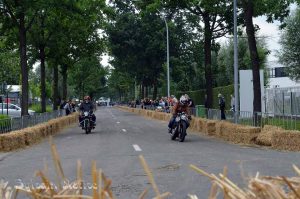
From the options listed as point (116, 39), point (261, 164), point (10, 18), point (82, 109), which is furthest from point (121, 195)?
point (116, 39)

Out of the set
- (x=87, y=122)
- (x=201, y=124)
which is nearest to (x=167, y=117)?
(x=201, y=124)

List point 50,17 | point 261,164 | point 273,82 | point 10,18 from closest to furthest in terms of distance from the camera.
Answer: point 261,164 → point 10,18 → point 50,17 → point 273,82

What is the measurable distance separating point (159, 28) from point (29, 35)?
21.7m

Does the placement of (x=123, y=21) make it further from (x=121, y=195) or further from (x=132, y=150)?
(x=121, y=195)

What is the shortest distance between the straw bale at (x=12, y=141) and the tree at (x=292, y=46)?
96.6 feet

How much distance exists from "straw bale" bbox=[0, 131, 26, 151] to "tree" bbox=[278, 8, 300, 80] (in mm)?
29431

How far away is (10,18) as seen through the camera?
2808 centimetres

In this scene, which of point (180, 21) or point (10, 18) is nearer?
point (10, 18)

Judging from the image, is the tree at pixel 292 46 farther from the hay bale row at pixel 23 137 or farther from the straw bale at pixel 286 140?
the straw bale at pixel 286 140

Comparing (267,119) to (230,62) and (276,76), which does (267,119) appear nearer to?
(230,62)

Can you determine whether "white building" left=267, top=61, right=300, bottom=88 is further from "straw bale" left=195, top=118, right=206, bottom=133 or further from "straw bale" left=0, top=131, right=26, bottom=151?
"straw bale" left=0, top=131, right=26, bottom=151

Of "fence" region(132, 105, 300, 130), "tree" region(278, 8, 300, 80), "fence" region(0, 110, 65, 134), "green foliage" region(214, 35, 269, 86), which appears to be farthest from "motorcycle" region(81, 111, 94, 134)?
"green foliage" region(214, 35, 269, 86)

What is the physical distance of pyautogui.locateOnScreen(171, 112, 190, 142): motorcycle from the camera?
19566 millimetres

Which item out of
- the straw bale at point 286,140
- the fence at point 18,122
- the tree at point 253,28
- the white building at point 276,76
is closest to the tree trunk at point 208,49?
the tree at point 253,28
